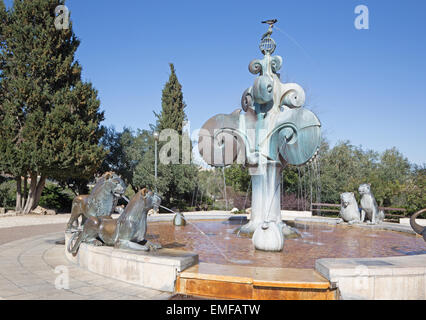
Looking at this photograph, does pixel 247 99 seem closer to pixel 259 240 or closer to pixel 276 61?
pixel 276 61

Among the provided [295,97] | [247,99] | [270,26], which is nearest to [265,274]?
[295,97]

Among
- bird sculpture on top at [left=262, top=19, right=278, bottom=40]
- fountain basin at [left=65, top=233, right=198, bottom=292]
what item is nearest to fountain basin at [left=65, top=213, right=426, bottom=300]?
fountain basin at [left=65, top=233, right=198, bottom=292]

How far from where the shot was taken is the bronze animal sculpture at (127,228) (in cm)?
589

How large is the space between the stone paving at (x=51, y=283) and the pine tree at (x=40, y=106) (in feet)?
43.3

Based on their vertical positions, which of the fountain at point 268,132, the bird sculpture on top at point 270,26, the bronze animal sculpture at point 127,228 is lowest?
the bronze animal sculpture at point 127,228

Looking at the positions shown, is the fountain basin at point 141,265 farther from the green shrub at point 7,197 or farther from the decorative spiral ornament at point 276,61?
the green shrub at point 7,197

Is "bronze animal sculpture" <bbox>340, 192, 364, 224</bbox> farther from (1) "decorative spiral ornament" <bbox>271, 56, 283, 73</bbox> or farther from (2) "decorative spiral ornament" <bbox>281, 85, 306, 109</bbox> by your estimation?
(1) "decorative spiral ornament" <bbox>271, 56, 283, 73</bbox>

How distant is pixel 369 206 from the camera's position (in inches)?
483

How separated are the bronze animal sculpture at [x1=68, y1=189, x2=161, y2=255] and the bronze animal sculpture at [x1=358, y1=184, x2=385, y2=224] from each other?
8.76m

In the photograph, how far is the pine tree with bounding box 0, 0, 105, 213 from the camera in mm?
19422

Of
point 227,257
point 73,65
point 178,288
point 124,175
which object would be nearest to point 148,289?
point 178,288

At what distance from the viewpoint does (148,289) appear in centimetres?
491

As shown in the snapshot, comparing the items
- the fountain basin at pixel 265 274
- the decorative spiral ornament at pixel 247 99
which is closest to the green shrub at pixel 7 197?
the decorative spiral ornament at pixel 247 99

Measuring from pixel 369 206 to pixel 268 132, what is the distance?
5596mm
